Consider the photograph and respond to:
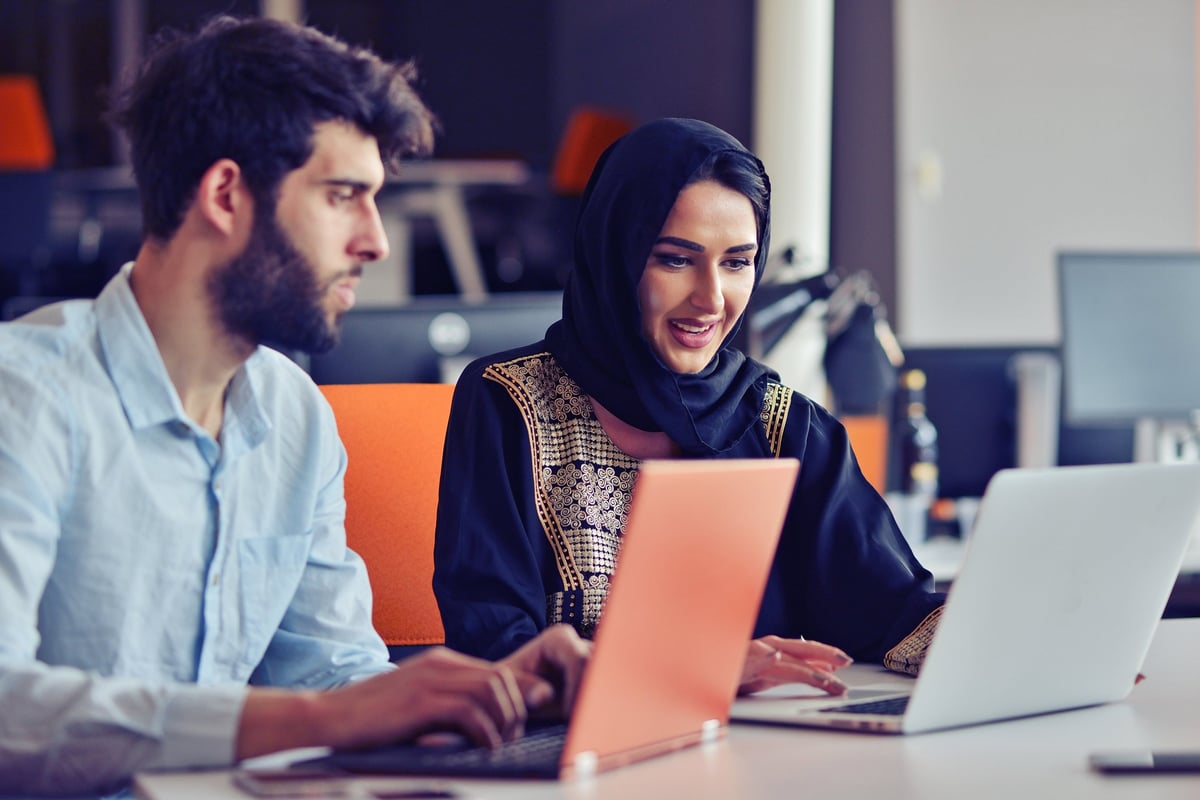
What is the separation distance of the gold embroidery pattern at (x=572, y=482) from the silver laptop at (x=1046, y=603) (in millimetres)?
358

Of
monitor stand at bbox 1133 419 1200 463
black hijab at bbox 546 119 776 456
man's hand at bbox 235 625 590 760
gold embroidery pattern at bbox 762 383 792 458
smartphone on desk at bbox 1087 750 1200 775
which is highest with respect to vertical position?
black hijab at bbox 546 119 776 456

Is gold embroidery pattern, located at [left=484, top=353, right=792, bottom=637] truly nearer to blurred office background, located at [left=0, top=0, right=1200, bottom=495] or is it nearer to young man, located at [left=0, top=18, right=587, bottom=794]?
young man, located at [left=0, top=18, right=587, bottom=794]

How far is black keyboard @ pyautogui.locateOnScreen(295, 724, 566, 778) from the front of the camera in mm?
1044

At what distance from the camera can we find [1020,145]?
541 centimetres

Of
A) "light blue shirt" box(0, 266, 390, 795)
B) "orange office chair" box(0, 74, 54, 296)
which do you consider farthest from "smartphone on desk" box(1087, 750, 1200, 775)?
"orange office chair" box(0, 74, 54, 296)

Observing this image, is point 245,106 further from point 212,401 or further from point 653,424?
point 653,424

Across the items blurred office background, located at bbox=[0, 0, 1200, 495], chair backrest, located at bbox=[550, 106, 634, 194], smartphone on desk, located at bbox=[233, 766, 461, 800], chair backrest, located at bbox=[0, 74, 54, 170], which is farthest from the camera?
chair backrest, located at bbox=[550, 106, 634, 194]

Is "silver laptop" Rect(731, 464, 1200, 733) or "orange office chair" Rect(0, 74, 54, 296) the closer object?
"silver laptop" Rect(731, 464, 1200, 733)

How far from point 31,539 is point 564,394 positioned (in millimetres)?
704

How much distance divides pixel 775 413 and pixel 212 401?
0.71 metres

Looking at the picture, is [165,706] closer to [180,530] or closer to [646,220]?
[180,530]

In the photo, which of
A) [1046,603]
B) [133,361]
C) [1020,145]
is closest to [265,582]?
[133,361]

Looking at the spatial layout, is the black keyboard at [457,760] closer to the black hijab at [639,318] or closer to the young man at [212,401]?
the young man at [212,401]

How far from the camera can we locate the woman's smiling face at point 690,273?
1710mm
